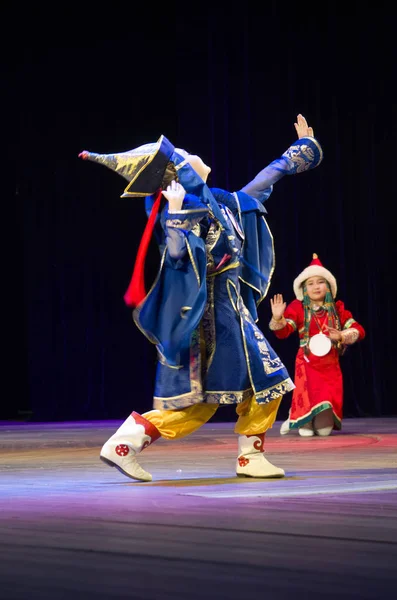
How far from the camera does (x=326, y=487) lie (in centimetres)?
275

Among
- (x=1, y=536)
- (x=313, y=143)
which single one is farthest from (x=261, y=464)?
(x=1, y=536)

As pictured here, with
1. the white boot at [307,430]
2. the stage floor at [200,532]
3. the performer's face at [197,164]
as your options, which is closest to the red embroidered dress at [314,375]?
the white boot at [307,430]

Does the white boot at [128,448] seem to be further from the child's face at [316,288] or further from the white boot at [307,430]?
the child's face at [316,288]

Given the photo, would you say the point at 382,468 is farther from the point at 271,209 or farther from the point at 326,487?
the point at 271,209

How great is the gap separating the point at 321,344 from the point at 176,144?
8.65 feet

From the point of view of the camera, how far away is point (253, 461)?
3232 millimetres

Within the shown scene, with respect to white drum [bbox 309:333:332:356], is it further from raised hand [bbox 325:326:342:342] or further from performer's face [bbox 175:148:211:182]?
performer's face [bbox 175:148:211:182]

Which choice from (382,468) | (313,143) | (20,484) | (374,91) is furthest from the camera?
(374,91)

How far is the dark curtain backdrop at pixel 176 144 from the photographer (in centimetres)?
801

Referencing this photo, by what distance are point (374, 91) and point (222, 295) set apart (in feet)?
16.7

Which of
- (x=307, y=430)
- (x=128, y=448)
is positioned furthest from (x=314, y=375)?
(x=128, y=448)

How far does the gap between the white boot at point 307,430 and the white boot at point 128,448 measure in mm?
2924

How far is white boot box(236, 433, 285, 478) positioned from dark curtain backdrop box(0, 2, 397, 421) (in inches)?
191

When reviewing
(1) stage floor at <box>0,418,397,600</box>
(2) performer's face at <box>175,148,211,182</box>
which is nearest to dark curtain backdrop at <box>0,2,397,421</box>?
(1) stage floor at <box>0,418,397,600</box>
